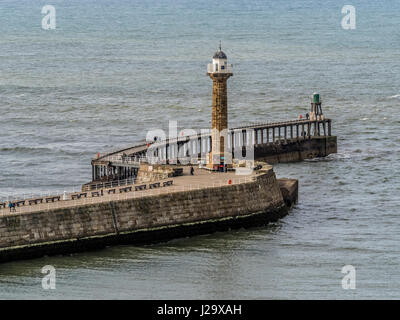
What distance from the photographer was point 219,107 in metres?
91.8

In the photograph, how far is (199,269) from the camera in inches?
2963

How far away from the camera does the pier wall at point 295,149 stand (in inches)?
4627

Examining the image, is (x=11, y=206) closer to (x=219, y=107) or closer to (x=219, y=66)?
(x=219, y=107)

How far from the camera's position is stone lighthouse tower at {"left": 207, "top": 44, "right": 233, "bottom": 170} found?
9119 cm

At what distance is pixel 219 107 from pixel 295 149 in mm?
30702

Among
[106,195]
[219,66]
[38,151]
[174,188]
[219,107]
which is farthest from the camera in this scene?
[38,151]

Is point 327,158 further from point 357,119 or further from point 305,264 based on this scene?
point 305,264

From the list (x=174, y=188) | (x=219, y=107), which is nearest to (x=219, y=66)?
(x=219, y=107)

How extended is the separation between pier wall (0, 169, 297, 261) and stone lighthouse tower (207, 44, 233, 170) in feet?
14.6

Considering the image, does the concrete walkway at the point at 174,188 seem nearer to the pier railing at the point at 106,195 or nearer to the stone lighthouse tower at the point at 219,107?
the pier railing at the point at 106,195

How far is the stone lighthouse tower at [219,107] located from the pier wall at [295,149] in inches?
944

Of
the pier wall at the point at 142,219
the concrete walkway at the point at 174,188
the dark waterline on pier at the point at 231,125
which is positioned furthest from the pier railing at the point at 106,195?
the dark waterline on pier at the point at 231,125

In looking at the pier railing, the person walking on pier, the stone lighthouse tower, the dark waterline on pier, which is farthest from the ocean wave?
the person walking on pier
